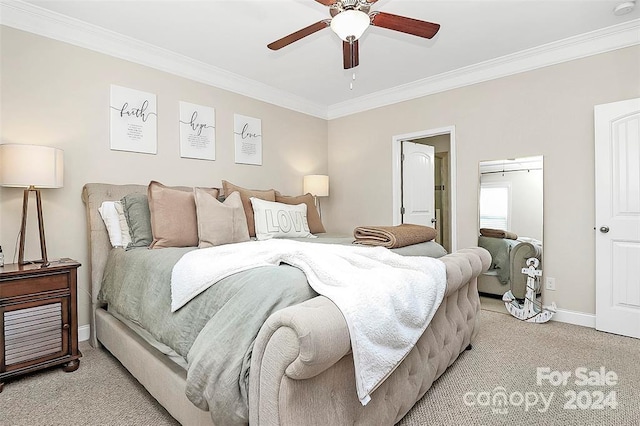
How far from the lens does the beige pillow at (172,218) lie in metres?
2.46

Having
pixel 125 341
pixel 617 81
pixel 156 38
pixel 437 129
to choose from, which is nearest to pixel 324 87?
pixel 437 129

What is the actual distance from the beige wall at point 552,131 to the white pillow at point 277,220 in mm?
1807

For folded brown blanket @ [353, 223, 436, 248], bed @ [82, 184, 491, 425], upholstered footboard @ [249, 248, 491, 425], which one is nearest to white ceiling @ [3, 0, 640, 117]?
bed @ [82, 184, 491, 425]

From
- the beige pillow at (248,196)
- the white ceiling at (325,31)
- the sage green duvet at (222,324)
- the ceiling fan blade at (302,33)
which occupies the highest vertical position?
the white ceiling at (325,31)

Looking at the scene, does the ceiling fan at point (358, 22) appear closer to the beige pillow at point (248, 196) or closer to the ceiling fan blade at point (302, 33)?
the ceiling fan blade at point (302, 33)

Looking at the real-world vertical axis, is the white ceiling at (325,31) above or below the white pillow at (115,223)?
above

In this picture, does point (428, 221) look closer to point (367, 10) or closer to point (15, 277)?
point (367, 10)

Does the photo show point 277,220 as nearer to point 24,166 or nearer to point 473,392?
point 24,166

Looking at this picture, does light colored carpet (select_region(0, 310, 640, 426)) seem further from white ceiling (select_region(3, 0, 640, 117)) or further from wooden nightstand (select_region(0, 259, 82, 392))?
white ceiling (select_region(3, 0, 640, 117))

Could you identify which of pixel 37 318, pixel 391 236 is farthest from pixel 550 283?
pixel 37 318

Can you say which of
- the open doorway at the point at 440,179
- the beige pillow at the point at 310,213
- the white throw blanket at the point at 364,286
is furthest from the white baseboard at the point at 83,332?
the open doorway at the point at 440,179

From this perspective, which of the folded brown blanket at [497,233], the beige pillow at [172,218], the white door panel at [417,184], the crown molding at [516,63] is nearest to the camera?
the beige pillow at [172,218]

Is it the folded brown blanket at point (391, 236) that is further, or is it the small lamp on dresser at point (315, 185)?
the small lamp on dresser at point (315, 185)

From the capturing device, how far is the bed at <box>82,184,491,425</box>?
41.7 inches
